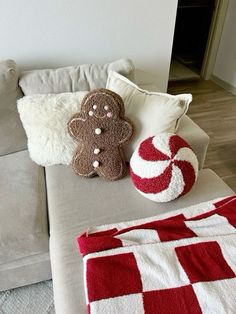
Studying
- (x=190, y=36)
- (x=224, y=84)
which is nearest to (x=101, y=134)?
(x=224, y=84)

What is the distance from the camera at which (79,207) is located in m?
1.18

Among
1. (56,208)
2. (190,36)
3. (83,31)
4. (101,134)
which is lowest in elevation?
(190,36)

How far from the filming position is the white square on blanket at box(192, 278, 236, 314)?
762 mm

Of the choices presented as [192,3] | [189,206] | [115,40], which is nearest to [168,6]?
[115,40]

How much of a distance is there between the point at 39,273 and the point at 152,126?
2.73 feet

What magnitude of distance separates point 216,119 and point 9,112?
6.62ft

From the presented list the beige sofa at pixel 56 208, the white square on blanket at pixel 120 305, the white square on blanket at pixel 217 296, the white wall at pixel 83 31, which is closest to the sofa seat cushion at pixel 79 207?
the beige sofa at pixel 56 208

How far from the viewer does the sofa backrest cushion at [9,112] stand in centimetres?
146

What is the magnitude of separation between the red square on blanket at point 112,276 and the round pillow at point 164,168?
32cm

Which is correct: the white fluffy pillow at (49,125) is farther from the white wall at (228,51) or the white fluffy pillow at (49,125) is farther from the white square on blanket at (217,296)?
the white wall at (228,51)

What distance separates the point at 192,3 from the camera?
346cm

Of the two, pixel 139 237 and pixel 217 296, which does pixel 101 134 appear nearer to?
pixel 139 237

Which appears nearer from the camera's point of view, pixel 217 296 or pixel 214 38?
pixel 217 296

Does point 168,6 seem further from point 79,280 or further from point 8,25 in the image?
point 79,280
